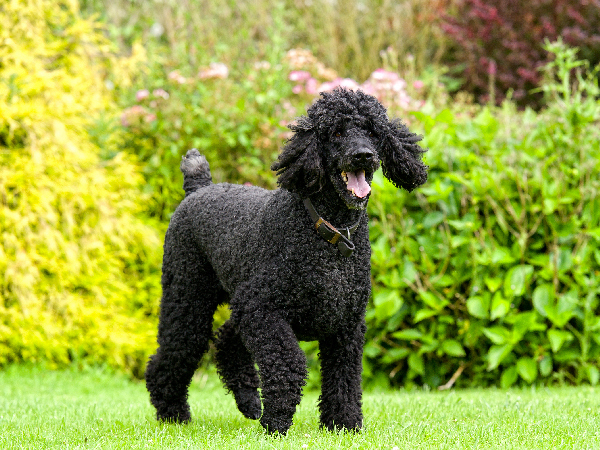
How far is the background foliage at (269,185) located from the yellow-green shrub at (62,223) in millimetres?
20

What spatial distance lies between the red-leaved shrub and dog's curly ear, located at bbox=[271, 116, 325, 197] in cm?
660

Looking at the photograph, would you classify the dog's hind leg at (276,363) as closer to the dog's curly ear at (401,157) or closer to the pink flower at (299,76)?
the dog's curly ear at (401,157)

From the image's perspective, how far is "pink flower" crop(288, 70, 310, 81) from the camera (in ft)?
23.6

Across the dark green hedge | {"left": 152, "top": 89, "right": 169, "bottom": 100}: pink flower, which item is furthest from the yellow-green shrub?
the dark green hedge

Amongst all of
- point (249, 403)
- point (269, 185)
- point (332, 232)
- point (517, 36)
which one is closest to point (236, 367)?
point (249, 403)

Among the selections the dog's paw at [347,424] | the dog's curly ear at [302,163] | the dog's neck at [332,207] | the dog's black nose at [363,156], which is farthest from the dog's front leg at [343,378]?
the dog's black nose at [363,156]

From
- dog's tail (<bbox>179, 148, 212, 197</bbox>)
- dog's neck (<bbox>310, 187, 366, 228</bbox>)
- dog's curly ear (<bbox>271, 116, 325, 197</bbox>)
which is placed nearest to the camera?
dog's curly ear (<bbox>271, 116, 325, 197</bbox>)

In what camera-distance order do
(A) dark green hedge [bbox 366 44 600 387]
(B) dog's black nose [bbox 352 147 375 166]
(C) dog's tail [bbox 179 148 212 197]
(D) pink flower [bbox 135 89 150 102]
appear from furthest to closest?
(D) pink flower [bbox 135 89 150 102] < (A) dark green hedge [bbox 366 44 600 387] < (C) dog's tail [bbox 179 148 212 197] < (B) dog's black nose [bbox 352 147 375 166]

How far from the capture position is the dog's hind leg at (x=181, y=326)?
3873mm

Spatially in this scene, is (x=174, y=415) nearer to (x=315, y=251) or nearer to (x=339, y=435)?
(x=339, y=435)

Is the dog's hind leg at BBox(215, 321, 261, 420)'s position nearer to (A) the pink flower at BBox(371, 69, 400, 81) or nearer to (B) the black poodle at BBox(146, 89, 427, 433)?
(B) the black poodle at BBox(146, 89, 427, 433)

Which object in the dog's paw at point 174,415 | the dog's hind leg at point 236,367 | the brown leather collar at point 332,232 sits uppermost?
the brown leather collar at point 332,232

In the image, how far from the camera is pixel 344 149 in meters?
3.09

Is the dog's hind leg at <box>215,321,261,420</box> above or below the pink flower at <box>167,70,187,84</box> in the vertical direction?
below
